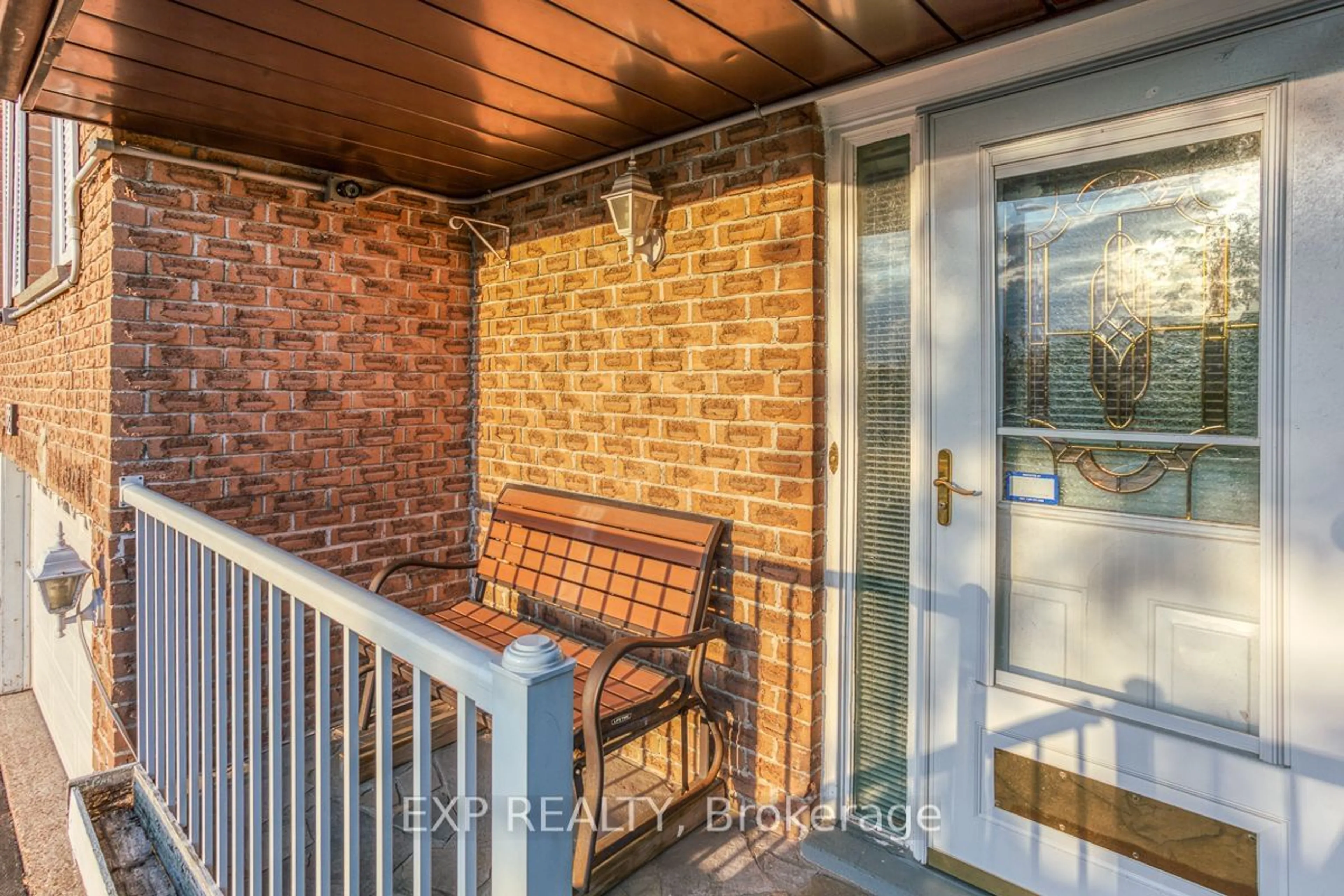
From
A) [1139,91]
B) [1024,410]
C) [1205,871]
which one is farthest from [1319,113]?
[1205,871]

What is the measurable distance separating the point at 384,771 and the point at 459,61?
184 centimetres

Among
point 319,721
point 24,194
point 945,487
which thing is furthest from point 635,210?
point 24,194

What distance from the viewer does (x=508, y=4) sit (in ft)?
5.68

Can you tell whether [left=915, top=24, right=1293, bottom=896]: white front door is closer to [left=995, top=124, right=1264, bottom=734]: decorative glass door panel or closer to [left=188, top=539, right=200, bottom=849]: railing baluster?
[left=995, top=124, right=1264, bottom=734]: decorative glass door panel

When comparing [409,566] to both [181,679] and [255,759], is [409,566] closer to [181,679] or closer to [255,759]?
[181,679]

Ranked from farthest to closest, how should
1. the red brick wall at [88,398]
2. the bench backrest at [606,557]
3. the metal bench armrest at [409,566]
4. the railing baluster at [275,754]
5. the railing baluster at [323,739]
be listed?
the metal bench armrest at [409,566] → the red brick wall at [88,398] → the bench backrest at [606,557] → the railing baluster at [275,754] → the railing baluster at [323,739]

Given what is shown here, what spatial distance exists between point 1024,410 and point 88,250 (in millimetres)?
3495

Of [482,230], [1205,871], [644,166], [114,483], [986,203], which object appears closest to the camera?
[1205,871]

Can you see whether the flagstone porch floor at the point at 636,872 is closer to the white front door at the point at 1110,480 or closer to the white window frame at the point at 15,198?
the white front door at the point at 1110,480

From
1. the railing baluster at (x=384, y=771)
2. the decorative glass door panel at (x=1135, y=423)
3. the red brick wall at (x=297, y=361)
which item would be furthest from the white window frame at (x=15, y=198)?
the decorative glass door panel at (x=1135, y=423)

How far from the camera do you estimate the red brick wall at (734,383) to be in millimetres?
2279

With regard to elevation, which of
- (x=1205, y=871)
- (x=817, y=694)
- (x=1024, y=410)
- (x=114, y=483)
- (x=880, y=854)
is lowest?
(x=880, y=854)

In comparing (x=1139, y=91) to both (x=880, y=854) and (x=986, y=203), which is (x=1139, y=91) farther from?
(x=880, y=854)

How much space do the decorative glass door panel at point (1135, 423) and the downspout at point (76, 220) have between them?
3.09 m
